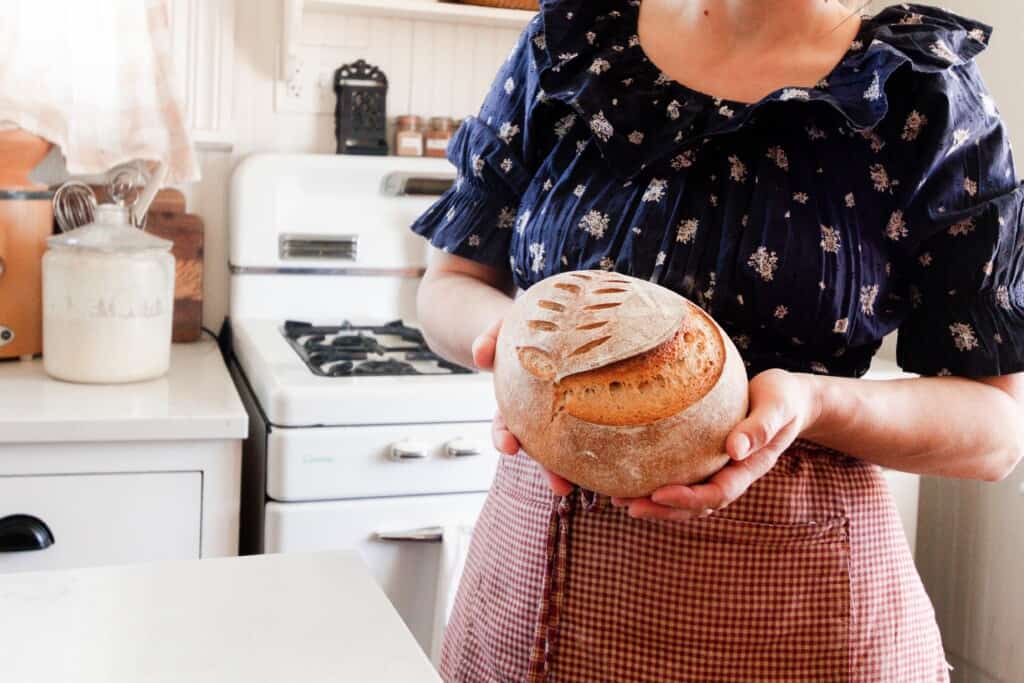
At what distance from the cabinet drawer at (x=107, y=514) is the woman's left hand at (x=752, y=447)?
0.99 m

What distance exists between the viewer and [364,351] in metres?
1.80

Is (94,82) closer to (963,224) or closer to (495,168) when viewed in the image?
(495,168)

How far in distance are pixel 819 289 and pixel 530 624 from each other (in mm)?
318

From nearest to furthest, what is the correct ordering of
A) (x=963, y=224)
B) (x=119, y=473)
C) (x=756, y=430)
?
(x=756, y=430) < (x=963, y=224) < (x=119, y=473)

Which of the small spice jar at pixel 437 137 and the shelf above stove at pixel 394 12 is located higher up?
the shelf above stove at pixel 394 12

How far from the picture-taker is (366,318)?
211 cm

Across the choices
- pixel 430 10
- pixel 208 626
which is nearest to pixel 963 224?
pixel 208 626

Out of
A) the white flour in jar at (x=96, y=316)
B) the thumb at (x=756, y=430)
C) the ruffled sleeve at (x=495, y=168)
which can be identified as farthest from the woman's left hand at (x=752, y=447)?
the white flour in jar at (x=96, y=316)

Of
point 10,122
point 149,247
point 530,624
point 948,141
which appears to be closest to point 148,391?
point 149,247

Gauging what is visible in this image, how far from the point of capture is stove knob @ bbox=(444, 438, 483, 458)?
5.25 feet

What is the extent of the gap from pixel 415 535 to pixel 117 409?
448mm

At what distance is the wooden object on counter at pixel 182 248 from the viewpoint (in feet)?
6.28

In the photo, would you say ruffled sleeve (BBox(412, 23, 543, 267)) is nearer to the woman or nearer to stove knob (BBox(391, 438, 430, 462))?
the woman

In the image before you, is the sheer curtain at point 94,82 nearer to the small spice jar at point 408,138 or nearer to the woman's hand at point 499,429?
the small spice jar at point 408,138
